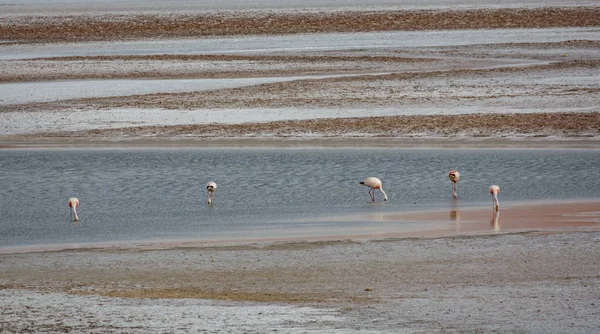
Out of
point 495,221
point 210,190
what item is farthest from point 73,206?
point 495,221

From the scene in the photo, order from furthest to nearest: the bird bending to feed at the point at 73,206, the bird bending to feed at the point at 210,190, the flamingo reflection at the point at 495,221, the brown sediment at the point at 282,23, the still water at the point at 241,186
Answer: the brown sediment at the point at 282,23, the bird bending to feed at the point at 210,190, the bird bending to feed at the point at 73,206, the still water at the point at 241,186, the flamingo reflection at the point at 495,221

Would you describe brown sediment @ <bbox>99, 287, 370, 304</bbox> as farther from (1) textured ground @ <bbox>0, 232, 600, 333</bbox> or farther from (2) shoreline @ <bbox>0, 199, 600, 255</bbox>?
(2) shoreline @ <bbox>0, 199, 600, 255</bbox>

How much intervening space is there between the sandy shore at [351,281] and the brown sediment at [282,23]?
37827mm

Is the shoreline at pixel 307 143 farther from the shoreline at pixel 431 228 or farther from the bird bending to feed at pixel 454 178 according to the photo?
the shoreline at pixel 431 228

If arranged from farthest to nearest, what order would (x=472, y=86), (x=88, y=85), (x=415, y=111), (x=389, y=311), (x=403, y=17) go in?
(x=403, y=17)
(x=88, y=85)
(x=472, y=86)
(x=415, y=111)
(x=389, y=311)

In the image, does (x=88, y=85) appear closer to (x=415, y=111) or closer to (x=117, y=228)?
(x=415, y=111)

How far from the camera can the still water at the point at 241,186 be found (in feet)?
47.0

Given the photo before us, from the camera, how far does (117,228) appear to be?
565 inches


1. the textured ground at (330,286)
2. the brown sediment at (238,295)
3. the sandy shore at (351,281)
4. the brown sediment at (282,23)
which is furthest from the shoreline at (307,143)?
the brown sediment at (282,23)

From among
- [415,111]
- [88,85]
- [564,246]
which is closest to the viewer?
[564,246]

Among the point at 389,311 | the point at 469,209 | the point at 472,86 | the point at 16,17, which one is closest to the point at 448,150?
the point at 469,209

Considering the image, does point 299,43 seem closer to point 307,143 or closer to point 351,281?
point 307,143

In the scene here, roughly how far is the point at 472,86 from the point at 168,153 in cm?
910

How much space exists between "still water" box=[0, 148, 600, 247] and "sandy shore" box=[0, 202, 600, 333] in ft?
4.13
